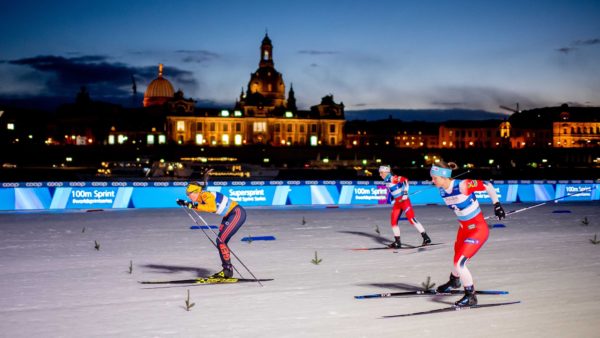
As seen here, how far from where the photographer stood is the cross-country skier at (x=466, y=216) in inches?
387

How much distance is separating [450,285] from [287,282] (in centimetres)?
302

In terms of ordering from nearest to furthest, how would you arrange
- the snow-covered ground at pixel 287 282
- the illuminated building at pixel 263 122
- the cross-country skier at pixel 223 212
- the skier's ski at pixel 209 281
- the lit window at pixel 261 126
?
1. the snow-covered ground at pixel 287 282
2. the cross-country skier at pixel 223 212
3. the skier's ski at pixel 209 281
4. the illuminated building at pixel 263 122
5. the lit window at pixel 261 126

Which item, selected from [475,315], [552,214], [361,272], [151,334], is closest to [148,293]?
[151,334]

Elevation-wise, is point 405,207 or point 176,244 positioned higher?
point 405,207

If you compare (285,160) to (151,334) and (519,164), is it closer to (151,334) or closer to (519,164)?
(519,164)

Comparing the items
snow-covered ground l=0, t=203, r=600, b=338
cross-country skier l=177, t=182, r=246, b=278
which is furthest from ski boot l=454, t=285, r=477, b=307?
cross-country skier l=177, t=182, r=246, b=278

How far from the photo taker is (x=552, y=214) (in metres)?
26.2

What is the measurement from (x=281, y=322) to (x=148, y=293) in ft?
10.1

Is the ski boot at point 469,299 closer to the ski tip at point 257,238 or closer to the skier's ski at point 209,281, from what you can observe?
the skier's ski at point 209,281

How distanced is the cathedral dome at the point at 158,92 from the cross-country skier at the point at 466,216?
546ft

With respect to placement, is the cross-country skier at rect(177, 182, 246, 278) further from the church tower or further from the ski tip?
the church tower

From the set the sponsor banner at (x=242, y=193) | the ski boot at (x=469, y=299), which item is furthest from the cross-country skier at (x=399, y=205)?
the sponsor banner at (x=242, y=193)

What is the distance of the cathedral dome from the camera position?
172875 millimetres

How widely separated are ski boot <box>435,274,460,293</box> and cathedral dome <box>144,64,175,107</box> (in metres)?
166
